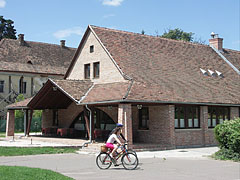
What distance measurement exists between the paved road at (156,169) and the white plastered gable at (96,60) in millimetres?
8454

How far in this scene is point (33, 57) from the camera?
48.0m

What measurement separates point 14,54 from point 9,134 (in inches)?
783

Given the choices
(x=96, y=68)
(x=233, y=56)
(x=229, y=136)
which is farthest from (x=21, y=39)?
(x=229, y=136)

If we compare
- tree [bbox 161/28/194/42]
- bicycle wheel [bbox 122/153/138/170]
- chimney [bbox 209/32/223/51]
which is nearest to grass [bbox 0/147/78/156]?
bicycle wheel [bbox 122/153/138/170]

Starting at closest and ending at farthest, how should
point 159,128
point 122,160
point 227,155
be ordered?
point 122,160
point 227,155
point 159,128

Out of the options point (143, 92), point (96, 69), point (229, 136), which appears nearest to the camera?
point (229, 136)

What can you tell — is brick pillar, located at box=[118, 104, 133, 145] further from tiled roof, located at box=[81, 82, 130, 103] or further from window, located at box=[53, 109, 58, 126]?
window, located at box=[53, 109, 58, 126]

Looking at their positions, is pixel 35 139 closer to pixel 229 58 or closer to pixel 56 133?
pixel 56 133

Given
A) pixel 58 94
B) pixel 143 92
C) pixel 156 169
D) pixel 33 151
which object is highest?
pixel 58 94

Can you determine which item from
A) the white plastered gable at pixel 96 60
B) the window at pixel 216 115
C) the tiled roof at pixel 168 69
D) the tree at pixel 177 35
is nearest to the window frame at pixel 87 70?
the white plastered gable at pixel 96 60

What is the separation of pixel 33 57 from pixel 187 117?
31182 mm

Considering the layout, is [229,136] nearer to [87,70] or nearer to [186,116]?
[186,116]

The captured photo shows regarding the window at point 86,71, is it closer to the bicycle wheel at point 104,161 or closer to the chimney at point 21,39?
the bicycle wheel at point 104,161

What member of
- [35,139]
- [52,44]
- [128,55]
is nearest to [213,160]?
[128,55]
